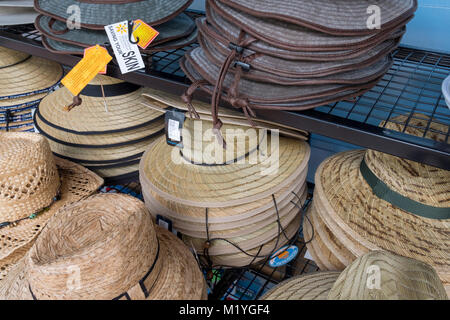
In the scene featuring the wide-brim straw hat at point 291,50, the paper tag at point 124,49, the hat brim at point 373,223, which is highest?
the wide-brim straw hat at point 291,50

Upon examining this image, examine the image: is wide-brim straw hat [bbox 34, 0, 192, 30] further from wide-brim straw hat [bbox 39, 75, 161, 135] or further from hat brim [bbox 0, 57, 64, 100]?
hat brim [bbox 0, 57, 64, 100]

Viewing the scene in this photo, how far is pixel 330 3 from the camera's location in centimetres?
72

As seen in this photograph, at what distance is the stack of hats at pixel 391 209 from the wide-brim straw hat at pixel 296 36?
0.25 m

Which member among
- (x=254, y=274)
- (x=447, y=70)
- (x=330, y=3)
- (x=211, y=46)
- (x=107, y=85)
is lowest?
(x=254, y=274)

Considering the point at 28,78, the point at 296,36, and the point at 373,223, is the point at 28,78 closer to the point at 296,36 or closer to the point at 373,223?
the point at 296,36

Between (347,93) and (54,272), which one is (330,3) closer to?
(347,93)

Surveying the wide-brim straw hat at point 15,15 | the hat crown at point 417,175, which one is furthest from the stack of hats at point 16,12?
the hat crown at point 417,175

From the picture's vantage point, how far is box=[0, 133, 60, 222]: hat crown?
107 cm

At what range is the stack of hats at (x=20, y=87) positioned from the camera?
62.7 inches

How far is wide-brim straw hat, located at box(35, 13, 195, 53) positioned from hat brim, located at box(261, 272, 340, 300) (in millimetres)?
771

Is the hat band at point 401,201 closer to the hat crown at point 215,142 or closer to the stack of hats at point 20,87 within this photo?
the hat crown at point 215,142

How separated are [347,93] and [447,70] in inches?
18.8
